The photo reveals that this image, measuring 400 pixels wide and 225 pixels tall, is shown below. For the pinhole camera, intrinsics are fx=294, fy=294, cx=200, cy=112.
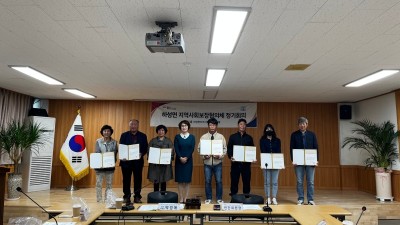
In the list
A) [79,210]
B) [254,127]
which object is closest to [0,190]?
[79,210]

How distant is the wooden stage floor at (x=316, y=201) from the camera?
5.25 metres

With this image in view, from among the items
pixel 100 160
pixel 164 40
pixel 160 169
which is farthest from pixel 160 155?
pixel 164 40

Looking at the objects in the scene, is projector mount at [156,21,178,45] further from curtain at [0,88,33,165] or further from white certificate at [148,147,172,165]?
curtain at [0,88,33,165]

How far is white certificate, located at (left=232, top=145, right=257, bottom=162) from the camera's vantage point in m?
5.12

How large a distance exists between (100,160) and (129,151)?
0.50 metres

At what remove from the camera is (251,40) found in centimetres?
326

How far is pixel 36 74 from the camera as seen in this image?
494cm

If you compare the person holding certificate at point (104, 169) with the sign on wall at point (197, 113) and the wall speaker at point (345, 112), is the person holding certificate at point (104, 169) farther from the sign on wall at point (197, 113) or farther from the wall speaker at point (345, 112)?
the wall speaker at point (345, 112)

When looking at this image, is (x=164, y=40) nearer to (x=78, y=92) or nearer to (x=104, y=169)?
(x=104, y=169)

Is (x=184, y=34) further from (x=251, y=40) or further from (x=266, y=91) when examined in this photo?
(x=266, y=91)

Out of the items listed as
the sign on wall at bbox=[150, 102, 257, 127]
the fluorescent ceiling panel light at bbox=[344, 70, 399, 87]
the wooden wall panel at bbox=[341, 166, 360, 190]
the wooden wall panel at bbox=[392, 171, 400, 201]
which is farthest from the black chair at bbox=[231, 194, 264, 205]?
the wooden wall panel at bbox=[341, 166, 360, 190]

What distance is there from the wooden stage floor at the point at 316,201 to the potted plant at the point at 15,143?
0.34 m

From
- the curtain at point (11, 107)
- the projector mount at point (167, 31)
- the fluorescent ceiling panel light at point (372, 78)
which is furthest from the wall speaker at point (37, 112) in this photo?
the fluorescent ceiling panel light at point (372, 78)

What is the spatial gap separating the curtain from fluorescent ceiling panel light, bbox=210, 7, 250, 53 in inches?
204
